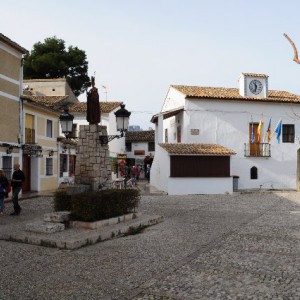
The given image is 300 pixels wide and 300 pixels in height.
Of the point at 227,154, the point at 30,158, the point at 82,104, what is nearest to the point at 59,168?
the point at 30,158

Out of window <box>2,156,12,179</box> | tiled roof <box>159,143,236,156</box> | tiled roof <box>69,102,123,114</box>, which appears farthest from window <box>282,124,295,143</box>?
window <box>2,156,12,179</box>

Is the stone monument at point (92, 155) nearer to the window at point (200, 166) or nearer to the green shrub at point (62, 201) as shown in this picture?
the green shrub at point (62, 201)

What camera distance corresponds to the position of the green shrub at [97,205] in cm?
1004

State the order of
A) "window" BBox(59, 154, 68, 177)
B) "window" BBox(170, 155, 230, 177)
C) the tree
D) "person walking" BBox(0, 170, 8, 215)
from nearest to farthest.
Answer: "person walking" BBox(0, 170, 8, 215)
"window" BBox(170, 155, 230, 177)
"window" BBox(59, 154, 68, 177)
the tree

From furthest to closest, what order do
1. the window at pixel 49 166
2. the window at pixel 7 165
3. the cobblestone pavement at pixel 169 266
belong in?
1. the window at pixel 49 166
2. the window at pixel 7 165
3. the cobblestone pavement at pixel 169 266

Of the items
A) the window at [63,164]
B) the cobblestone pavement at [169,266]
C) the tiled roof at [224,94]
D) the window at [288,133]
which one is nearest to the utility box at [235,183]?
the window at [288,133]

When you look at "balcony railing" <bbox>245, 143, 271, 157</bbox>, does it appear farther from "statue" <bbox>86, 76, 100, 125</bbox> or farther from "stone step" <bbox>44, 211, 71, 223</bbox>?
"stone step" <bbox>44, 211, 71, 223</bbox>

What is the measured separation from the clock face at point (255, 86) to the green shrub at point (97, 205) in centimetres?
1725

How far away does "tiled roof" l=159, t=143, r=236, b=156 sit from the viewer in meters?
21.7

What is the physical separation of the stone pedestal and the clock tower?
16.6 metres

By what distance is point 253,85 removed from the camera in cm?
2609

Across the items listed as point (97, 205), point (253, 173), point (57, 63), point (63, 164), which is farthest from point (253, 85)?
point (57, 63)

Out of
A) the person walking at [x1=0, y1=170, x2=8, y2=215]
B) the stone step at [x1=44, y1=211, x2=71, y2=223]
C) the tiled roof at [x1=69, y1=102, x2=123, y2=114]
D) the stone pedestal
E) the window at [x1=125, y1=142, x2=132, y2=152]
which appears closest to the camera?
the stone step at [x1=44, y1=211, x2=71, y2=223]

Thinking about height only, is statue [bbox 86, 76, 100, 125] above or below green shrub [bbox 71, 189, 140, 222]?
above
